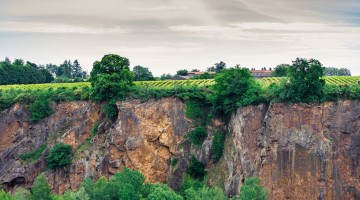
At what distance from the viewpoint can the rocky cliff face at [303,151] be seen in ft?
160

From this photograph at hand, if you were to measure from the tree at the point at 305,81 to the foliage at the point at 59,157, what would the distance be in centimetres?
2424

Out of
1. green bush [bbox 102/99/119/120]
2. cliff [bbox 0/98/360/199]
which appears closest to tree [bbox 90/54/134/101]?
green bush [bbox 102/99/119/120]

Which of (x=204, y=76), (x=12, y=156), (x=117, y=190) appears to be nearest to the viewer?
(x=117, y=190)

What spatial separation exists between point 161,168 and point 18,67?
4444cm

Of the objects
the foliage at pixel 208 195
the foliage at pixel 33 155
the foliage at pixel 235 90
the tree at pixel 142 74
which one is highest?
the tree at pixel 142 74

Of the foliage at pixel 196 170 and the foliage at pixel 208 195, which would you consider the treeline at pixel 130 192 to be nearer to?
the foliage at pixel 208 195

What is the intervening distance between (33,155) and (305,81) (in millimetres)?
30959

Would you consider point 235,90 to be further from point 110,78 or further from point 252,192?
point 110,78

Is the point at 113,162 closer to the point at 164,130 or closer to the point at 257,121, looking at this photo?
the point at 164,130

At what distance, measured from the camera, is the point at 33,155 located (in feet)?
198

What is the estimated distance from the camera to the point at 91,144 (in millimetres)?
59281

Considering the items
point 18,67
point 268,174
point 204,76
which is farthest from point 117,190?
point 18,67

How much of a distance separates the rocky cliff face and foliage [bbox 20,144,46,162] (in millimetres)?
21951

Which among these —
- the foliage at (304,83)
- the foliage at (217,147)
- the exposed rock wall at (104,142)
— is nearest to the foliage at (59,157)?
the exposed rock wall at (104,142)
